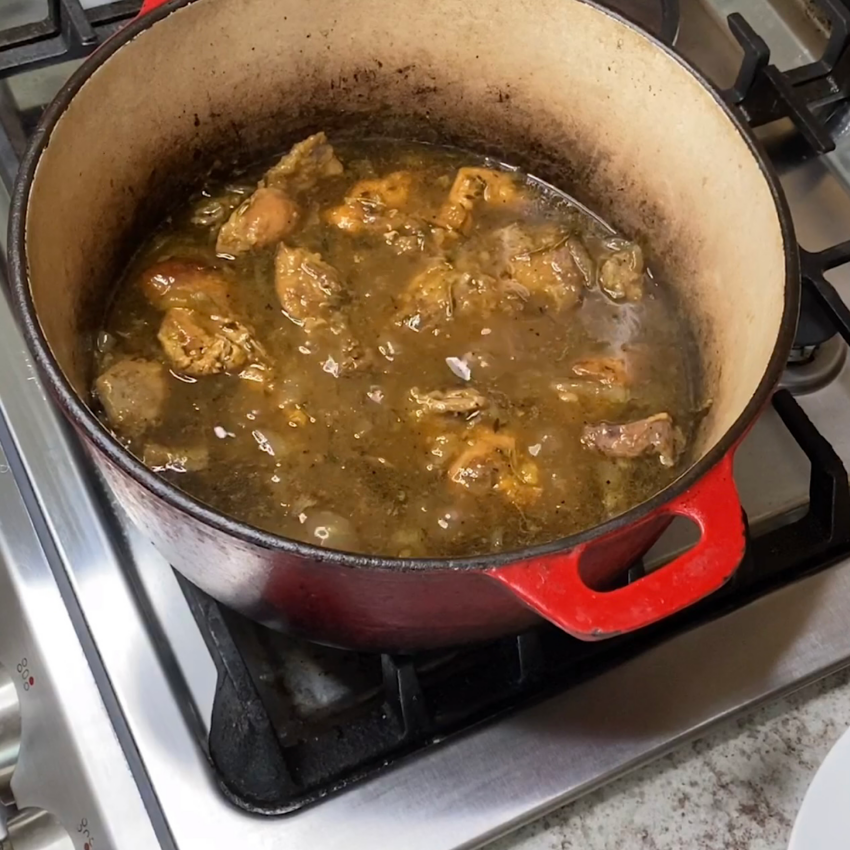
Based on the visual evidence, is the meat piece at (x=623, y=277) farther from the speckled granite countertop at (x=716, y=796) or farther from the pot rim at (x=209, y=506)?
the speckled granite countertop at (x=716, y=796)

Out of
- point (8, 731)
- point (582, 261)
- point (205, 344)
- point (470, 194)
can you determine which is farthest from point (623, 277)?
point (8, 731)

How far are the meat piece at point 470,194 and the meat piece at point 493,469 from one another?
26cm

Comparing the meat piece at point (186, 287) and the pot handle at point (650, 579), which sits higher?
the meat piece at point (186, 287)

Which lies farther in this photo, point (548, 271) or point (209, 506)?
point (548, 271)

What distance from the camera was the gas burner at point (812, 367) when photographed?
39.7 inches

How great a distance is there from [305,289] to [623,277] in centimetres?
31

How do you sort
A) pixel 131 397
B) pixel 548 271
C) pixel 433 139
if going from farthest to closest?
pixel 433 139, pixel 548 271, pixel 131 397

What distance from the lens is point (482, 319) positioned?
98cm

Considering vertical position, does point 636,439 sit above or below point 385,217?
below

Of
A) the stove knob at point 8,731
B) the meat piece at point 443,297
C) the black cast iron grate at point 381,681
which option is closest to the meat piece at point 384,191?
the meat piece at point 443,297

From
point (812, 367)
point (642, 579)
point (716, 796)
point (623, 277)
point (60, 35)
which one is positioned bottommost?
point (716, 796)

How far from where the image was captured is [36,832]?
781 mm

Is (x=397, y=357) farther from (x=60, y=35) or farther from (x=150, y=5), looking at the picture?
(x=60, y=35)

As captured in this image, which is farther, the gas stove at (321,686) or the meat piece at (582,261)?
the meat piece at (582,261)
